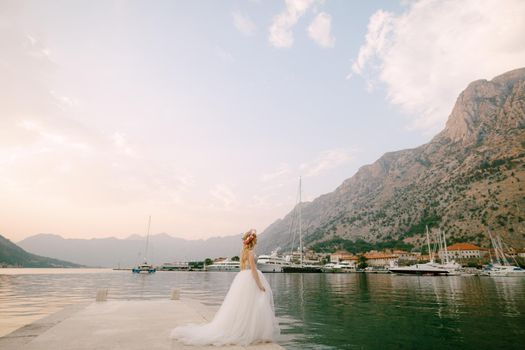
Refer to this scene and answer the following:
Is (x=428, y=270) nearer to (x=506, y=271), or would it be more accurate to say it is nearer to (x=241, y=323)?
(x=506, y=271)

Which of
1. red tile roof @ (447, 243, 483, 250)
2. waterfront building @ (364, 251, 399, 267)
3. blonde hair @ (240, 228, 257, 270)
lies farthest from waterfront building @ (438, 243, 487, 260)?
blonde hair @ (240, 228, 257, 270)

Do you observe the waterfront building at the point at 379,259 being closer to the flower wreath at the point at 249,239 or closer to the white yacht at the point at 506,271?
the white yacht at the point at 506,271

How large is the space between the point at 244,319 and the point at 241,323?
11 cm

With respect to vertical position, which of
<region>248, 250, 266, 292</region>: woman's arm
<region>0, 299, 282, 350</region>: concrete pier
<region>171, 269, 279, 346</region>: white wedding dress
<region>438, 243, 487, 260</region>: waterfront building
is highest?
<region>438, 243, 487, 260</region>: waterfront building

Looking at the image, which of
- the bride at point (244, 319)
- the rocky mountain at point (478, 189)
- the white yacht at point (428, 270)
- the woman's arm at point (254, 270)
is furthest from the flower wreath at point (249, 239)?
the rocky mountain at point (478, 189)

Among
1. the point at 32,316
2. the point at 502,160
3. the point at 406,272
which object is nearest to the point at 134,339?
the point at 32,316

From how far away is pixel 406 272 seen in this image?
104750 mm

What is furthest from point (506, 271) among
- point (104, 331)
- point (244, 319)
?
point (104, 331)

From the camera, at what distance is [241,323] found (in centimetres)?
725

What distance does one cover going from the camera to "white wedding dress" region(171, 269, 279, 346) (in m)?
6.97

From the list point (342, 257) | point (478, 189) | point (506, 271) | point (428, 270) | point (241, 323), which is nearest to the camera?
point (241, 323)

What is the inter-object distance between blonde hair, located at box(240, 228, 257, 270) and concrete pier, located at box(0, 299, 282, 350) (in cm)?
194

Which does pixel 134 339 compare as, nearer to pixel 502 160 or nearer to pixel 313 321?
pixel 313 321

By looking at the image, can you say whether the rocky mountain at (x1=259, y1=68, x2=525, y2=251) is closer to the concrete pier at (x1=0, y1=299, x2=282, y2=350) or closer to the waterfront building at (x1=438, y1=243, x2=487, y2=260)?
the waterfront building at (x1=438, y1=243, x2=487, y2=260)
